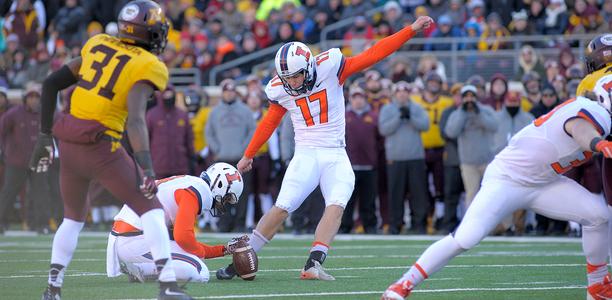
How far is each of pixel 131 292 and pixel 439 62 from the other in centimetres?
1096

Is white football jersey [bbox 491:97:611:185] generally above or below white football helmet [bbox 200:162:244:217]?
above

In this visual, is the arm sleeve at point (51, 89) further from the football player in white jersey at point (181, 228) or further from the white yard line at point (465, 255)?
the white yard line at point (465, 255)

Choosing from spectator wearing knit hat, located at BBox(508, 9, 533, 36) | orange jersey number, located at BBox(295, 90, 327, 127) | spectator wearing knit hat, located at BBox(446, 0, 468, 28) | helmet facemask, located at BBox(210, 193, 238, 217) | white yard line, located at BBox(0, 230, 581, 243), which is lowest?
white yard line, located at BBox(0, 230, 581, 243)

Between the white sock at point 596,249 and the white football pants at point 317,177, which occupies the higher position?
the white football pants at point 317,177

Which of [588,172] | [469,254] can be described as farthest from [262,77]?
[469,254]

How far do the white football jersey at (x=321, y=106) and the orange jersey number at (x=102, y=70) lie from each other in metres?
2.58

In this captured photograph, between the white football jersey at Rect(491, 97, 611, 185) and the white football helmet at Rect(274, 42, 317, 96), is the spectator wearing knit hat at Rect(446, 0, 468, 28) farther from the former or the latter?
the white football jersey at Rect(491, 97, 611, 185)

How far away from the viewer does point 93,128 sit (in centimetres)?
719

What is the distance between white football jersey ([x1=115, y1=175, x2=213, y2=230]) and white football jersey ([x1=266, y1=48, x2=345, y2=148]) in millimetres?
1207

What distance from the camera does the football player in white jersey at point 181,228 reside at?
336 inches

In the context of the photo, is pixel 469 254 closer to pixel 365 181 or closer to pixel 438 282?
pixel 438 282

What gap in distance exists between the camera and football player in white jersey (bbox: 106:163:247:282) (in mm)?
8523

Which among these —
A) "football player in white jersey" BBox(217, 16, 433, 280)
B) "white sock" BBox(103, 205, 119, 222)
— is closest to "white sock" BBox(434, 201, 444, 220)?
"white sock" BBox(103, 205, 119, 222)

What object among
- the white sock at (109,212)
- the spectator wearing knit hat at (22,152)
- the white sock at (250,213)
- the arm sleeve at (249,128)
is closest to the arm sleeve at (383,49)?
the arm sleeve at (249,128)
